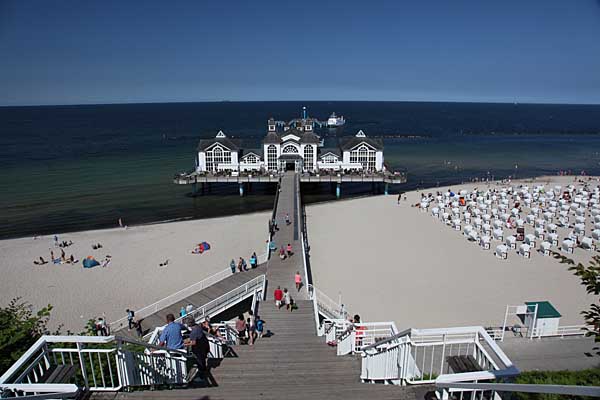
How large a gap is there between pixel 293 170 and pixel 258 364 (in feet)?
117

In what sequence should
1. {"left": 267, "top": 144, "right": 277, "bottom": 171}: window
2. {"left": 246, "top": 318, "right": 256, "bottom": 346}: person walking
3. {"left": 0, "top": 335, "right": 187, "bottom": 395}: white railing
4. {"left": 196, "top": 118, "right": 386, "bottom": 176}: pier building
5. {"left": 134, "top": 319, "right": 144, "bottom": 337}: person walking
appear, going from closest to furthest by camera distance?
{"left": 0, "top": 335, "right": 187, "bottom": 395}: white railing < {"left": 246, "top": 318, "right": 256, "bottom": 346}: person walking < {"left": 134, "top": 319, "right": 144, "bottom": 337}: person walking < {"left": 196, "top": 118, "right": 386, "bottom": 176}: pier building < {"left": 267, "top": 144, "right": 277, "bottom": 171}: window

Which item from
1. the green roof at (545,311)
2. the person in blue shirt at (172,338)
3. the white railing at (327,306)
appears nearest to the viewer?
the person in blue shirt at (172,338)

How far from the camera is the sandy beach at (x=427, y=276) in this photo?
16438 mm

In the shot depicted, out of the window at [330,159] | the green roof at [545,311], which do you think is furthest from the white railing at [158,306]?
the window at [330,159]

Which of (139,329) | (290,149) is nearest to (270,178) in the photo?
(290,149)

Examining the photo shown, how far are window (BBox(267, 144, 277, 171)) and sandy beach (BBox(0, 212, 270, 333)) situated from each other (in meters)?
12.0

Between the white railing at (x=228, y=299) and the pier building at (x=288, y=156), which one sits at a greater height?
the pier building at (x=288, y=156)

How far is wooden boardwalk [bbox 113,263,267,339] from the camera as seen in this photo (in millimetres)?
14492

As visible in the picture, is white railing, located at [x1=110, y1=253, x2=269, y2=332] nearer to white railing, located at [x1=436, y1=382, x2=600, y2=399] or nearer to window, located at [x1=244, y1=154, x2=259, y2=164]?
white railing, located at [x1=436, y1=382, x2=600, y2=399]

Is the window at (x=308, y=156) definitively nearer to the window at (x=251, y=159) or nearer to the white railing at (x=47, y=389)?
the window at (x=251, y=159)

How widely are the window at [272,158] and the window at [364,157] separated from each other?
26.2ft

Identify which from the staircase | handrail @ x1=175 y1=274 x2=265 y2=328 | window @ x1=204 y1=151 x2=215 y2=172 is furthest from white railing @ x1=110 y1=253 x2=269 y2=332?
window @ x1=204 y1=151 x2=215 y2=172

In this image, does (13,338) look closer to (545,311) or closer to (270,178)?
(545,311)

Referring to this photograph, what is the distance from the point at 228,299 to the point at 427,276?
10.1m
